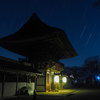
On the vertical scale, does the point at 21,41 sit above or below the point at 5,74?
above

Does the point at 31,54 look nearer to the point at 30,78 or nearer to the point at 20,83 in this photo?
the point at 20,83

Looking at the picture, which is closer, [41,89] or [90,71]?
[41,89]

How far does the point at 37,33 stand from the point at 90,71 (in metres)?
40.7

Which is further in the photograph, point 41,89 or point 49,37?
point 41,89

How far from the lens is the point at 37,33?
13898 millimetres

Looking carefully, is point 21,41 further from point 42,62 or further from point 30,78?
point 30,78

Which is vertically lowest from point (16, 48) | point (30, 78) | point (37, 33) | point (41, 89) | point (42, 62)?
point (41, 89)

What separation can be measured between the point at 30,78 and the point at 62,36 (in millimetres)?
7366

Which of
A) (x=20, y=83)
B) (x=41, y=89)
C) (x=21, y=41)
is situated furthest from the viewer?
(x=41, y=89)

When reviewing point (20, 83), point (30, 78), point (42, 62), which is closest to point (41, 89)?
point (30, 78)

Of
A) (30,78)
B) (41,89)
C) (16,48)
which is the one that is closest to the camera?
(16,48)

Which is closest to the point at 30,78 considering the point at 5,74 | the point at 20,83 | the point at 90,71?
the point at 20,83

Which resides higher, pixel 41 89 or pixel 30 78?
pixel 30 78

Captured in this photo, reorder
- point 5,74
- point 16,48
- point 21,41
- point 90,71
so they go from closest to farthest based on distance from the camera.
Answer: point 5,74
point 21,41
point 16,48
point 90,71
